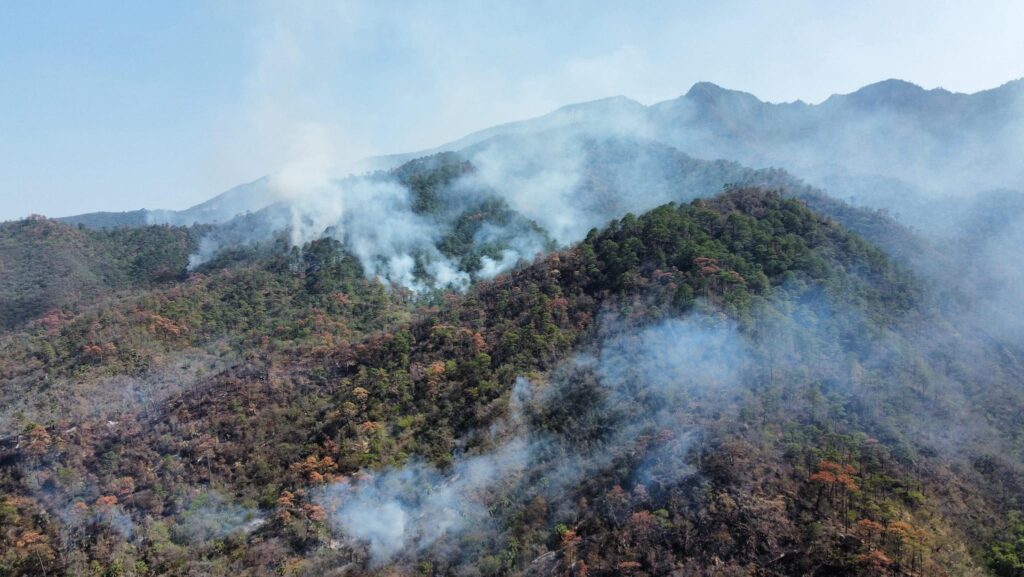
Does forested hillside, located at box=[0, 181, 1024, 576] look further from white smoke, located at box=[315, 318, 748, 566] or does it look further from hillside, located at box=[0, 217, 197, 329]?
hillside, located at box=[0, 217, 197, 329]

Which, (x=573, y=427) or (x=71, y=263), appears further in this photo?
(x=71, y=263)

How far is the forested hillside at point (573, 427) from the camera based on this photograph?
33875mm

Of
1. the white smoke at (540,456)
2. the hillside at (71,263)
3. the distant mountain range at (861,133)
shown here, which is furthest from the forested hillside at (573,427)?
the distant mountain range at (861,133)

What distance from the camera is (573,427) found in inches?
1751

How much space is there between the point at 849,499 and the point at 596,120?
5941 inches

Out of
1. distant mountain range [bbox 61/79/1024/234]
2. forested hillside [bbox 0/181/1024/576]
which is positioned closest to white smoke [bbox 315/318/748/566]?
forested hillside [bbox 0/181/1024/576]

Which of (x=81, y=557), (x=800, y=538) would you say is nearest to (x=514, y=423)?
(x=800, y=538)

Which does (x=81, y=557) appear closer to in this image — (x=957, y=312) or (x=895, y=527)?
(x=895, y=527)

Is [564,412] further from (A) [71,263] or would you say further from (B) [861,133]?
(B) [861,133]

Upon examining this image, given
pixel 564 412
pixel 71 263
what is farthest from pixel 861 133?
pixel 71 263

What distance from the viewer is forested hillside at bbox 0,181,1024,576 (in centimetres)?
3388

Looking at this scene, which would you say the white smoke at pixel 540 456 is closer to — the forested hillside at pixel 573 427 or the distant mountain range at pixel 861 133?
the forested hillside at pixel 573 427

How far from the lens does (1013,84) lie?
431 ft

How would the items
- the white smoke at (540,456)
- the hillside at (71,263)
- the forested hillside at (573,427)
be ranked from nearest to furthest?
the forested hillside at (573,427), the white smoke at (540,456), the hillside at (71,263)
